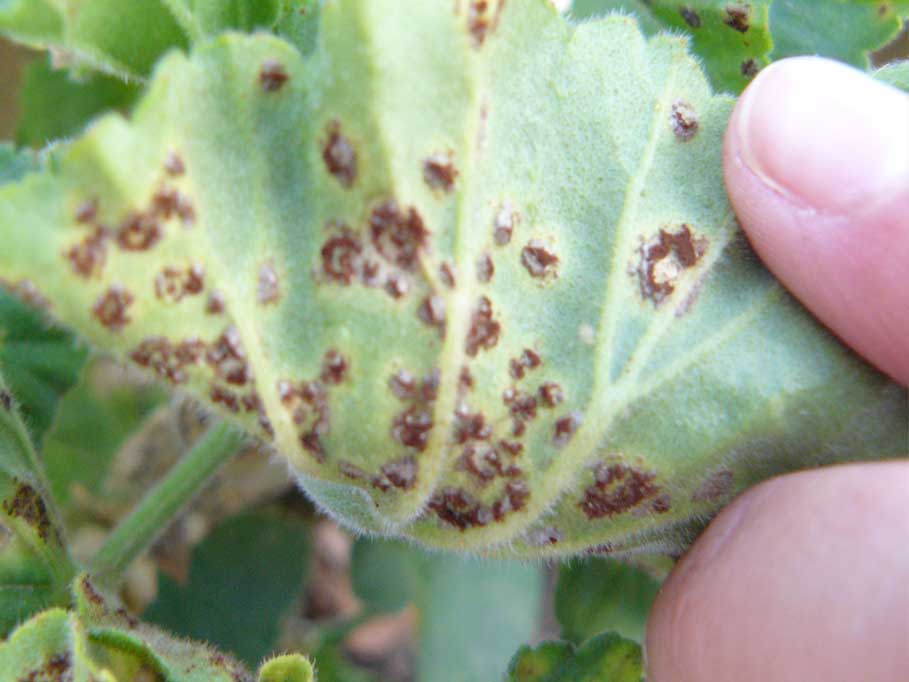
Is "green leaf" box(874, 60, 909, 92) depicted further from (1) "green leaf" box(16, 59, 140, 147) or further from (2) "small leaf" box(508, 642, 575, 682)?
(1) "green leaf" box(16, 59, 140, 147)

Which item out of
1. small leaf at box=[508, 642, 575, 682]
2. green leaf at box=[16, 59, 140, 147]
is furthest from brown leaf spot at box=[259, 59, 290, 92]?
green leaf at box=[16, 59, 140, 147]

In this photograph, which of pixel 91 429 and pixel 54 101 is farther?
pixel 91 429

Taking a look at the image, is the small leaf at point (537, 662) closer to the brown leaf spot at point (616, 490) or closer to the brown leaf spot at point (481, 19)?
the brown leaf spot at point (616, 490)

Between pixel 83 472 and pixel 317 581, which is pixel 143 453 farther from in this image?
pixel 317 581

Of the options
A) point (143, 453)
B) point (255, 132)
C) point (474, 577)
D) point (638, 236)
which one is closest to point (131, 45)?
point (255, 132)

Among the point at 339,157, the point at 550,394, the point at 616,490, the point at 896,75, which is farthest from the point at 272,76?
the point at 896,75

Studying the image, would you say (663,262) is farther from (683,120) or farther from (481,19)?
(481,19)

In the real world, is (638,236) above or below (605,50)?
below
